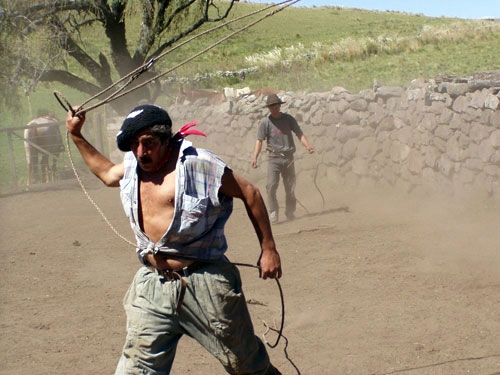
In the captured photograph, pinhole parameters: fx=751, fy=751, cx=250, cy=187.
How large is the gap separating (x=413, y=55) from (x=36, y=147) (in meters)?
12.3

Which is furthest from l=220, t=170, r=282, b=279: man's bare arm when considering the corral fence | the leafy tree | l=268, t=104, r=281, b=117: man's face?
the leafy tree

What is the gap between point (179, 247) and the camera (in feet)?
12.5

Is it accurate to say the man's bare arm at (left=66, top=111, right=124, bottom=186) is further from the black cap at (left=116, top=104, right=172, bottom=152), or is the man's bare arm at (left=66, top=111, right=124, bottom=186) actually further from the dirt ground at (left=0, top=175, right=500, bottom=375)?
the dirt ground at (left=0, top=175, right=500, bottom=375)

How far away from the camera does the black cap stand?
3.72m

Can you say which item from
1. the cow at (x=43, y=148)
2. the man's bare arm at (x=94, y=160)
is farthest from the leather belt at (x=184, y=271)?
the cow at (x=43, y=148)

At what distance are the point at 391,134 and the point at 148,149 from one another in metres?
9.27

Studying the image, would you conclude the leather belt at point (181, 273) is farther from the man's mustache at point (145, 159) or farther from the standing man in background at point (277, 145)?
the standing man in background at point (277, 145)

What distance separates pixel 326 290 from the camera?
7.14 m

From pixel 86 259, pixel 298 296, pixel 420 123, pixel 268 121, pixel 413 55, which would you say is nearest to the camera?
pixel 298 296

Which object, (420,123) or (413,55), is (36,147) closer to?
(420,123)

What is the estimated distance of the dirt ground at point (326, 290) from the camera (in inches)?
212

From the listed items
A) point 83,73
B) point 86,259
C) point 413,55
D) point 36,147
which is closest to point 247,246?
point 86,259

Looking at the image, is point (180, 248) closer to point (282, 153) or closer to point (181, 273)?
point (181, 273)

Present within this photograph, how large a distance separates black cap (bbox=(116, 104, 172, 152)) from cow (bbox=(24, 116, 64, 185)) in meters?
12.4
